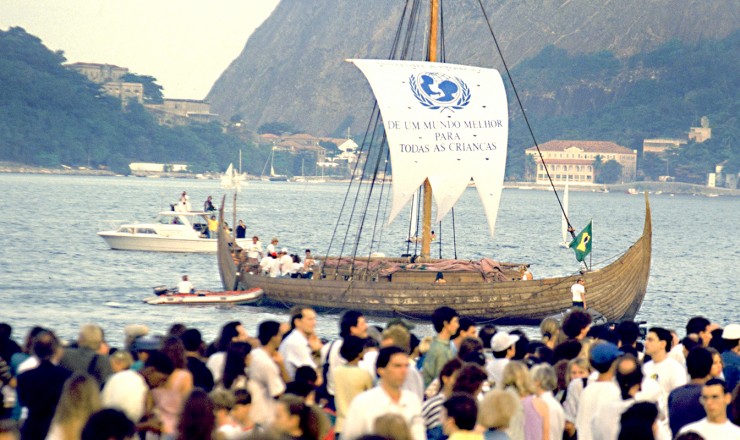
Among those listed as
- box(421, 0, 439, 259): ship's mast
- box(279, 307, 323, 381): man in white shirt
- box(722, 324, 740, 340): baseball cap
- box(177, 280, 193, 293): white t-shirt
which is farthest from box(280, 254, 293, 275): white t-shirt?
box(279, 307, 323, 381): man in white shirt

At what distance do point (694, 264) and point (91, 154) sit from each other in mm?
142250

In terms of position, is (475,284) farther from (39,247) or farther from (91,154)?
(91,154)

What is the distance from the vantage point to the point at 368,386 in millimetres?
9055

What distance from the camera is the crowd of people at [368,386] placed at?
7.27 metres

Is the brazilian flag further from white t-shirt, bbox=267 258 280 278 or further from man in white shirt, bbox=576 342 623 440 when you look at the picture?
man in white shirt, bbox=576 342 623 440

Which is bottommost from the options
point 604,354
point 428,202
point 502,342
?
point 428,202

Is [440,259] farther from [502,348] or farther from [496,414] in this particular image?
[496,414]

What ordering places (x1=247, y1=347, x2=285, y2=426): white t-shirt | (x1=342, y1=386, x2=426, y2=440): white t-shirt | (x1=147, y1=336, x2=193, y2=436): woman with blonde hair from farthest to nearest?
1. (x1=247, y1=347, x2=285, y2=426): white t-shirt
2. (x1=147, y1=336, x2=193, y2=436): woman with blonde hair
3. (x1=342, y1=386, x2=426, y2=440): white t-shirt

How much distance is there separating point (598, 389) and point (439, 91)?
26.2m

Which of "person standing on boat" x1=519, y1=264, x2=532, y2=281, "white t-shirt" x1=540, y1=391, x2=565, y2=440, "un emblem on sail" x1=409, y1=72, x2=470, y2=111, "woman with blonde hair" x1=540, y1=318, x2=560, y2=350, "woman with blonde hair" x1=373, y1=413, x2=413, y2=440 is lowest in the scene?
"person standing on boat" x1=519, y1=264, x2=532, y2=281

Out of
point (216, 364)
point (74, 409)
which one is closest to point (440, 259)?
point (216, 364)

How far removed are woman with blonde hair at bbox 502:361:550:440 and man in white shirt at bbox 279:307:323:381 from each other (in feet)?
5.62

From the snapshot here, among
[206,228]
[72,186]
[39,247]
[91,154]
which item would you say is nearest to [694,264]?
[206,228]

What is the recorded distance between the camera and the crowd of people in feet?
23.9
